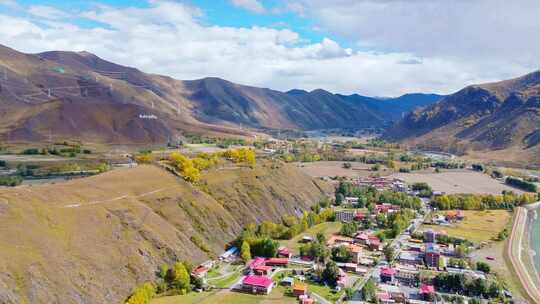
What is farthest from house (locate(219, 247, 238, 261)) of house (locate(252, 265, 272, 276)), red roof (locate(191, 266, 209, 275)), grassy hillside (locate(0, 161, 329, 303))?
house (locate(252, 265, 272, 276))

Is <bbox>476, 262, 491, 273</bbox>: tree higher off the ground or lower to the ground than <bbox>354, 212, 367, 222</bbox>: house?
lower

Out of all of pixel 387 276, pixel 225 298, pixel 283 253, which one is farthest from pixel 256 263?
pixel 387 276

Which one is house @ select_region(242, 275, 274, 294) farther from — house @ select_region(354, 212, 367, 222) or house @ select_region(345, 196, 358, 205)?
house @ select_region(345, 196, 358, 205)

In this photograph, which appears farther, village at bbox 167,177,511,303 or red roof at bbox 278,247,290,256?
red roof at bbox 278,247,290,256

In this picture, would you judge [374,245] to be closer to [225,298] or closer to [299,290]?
[299,290]

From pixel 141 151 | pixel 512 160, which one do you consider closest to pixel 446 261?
pixel 141 151

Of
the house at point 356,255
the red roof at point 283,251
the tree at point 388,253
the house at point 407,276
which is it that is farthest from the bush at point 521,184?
the red roof at point 283,251

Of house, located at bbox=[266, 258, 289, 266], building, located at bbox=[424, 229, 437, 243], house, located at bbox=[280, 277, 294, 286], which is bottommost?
house, located at bbox=[280, 277, 294, 286]
